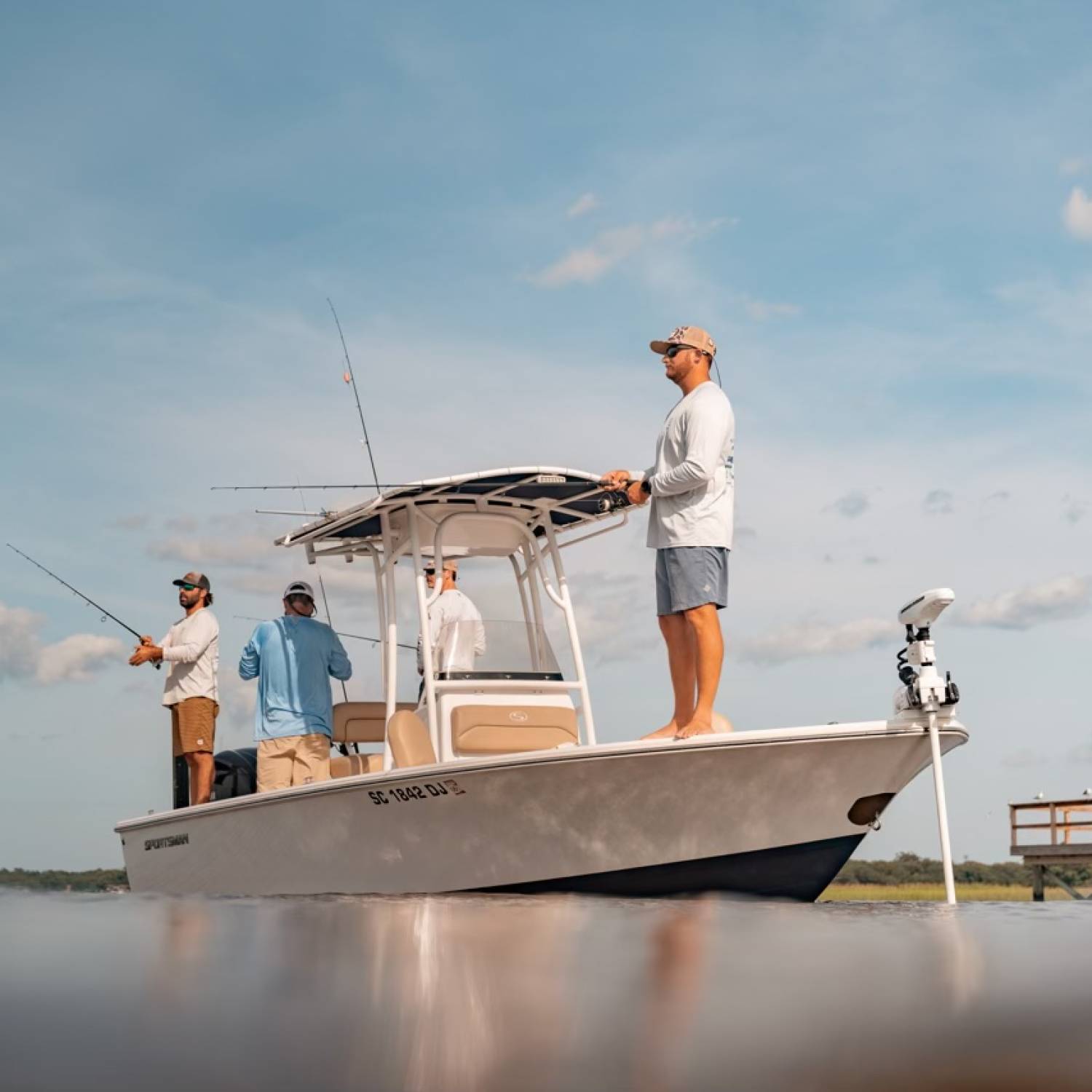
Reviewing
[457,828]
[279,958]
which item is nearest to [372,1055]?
[279,958]

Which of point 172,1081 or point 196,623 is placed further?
point 196,623

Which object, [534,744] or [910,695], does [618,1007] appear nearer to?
[910,695]

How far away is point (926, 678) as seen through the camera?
18.7ft

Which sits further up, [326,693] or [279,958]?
[326,693]

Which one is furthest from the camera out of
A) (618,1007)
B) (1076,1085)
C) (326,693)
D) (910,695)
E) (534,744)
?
(326,693)

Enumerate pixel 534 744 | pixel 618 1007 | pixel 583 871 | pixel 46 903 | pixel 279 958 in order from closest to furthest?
pixel 618 1007 < pixel 279 958 < pixel 46 903 < pixel 583 871 < pixel 534 744

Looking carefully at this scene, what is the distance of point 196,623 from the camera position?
8.37 meters

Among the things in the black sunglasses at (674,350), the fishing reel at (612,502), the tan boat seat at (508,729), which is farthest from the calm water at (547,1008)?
the fishing reel at (612,502)

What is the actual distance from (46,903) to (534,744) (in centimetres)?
508

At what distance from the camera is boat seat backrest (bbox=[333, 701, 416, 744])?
8.30 meters

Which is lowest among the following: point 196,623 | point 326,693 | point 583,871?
point 583,871

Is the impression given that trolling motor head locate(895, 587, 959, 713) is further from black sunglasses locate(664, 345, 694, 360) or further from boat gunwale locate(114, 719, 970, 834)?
black sunglasses locate(664, 345, 694, 360)

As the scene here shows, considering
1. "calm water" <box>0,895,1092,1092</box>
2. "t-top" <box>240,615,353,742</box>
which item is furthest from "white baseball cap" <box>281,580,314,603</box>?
"calm water" <box>0,895,1092,1092</box>

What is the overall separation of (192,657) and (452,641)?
1.95 meters
